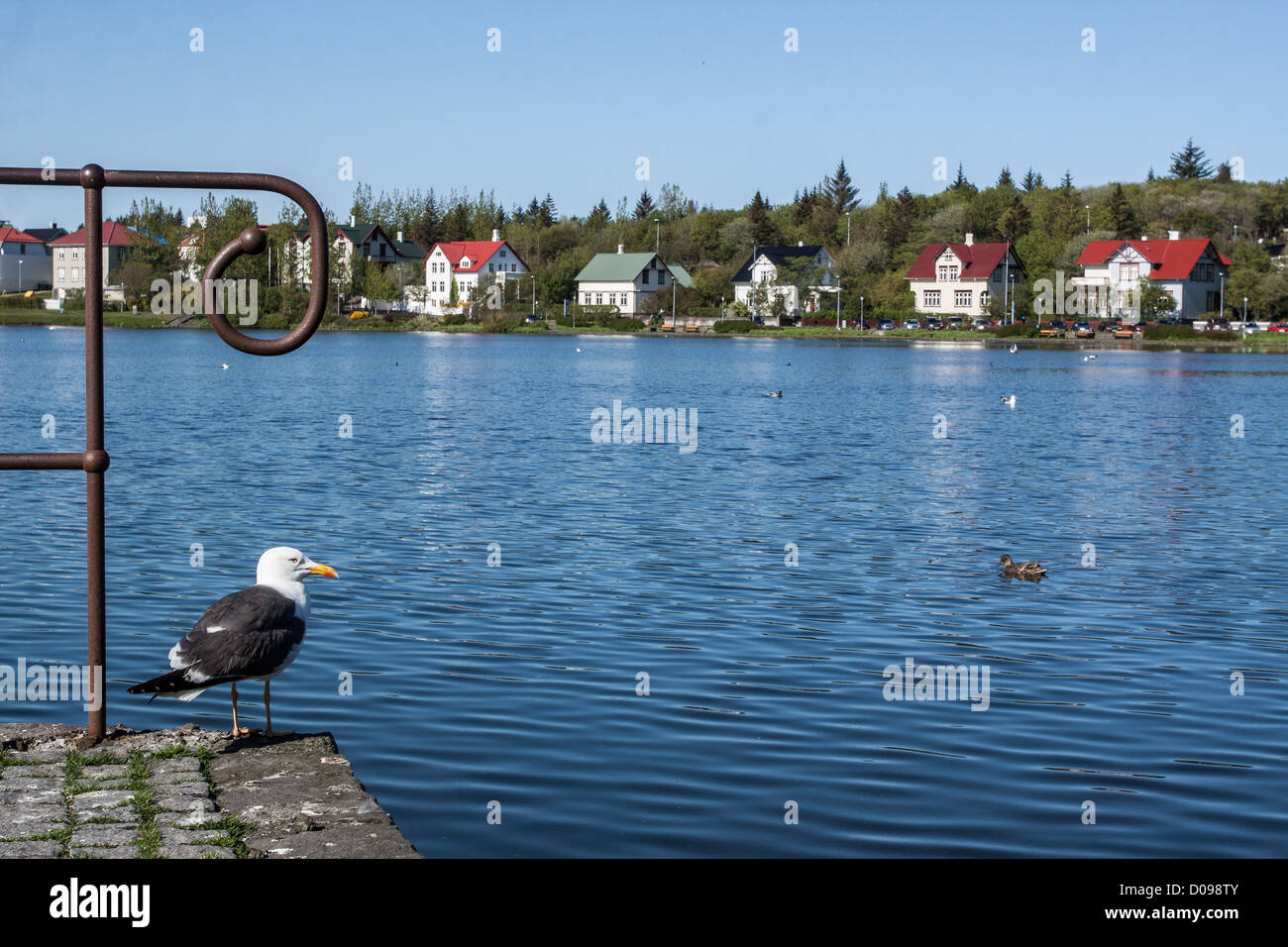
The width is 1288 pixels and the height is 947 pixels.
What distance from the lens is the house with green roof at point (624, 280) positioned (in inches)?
7008

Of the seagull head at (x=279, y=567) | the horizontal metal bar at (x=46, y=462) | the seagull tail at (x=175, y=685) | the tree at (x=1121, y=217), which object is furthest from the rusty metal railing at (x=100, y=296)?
the tree at (x=1121, y=217)

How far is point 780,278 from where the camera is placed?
6265 inches

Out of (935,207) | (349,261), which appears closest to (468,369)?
(349,261)

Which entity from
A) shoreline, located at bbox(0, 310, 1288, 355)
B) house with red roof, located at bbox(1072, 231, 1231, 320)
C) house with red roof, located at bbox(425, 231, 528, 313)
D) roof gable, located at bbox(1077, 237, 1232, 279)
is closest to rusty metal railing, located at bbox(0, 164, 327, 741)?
shoreline, located at bbox(0, 310, 1288, 355)

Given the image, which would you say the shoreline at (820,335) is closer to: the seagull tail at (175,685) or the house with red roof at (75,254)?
the house with red roof at (75,254)

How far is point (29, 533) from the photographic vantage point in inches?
753

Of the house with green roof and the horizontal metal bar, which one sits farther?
the house with green roof

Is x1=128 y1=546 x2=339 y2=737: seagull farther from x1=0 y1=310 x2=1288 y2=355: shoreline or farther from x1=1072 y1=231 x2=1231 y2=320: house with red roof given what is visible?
x1=1072 y1=231 x2=1231 y2=320: house with red roof

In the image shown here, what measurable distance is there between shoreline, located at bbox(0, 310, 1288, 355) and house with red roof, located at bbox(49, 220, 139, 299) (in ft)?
39.6

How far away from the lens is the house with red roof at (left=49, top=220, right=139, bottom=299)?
16988 centimetres

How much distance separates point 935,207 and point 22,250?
12729 cm
